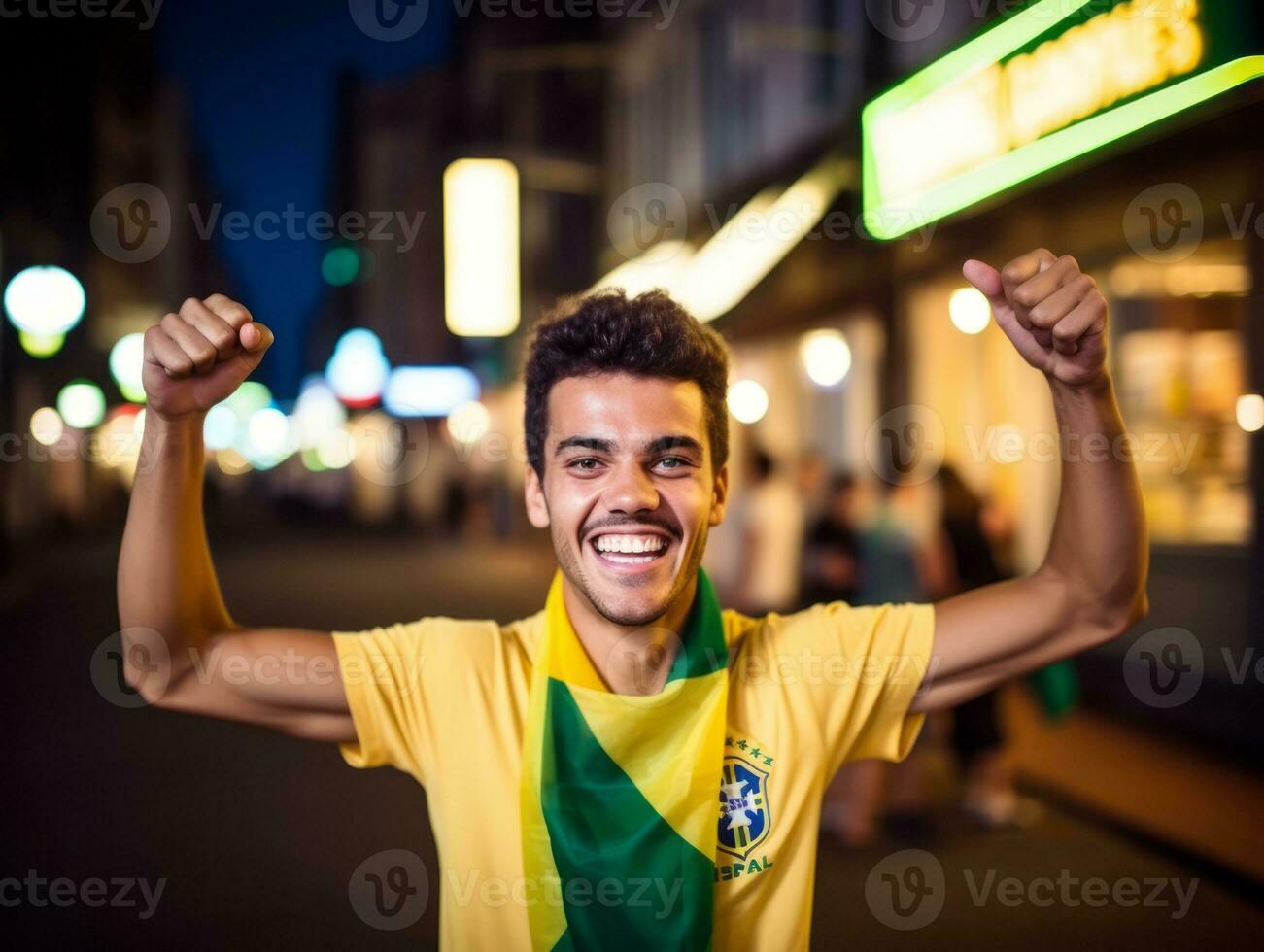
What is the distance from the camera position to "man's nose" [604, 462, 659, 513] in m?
2.09

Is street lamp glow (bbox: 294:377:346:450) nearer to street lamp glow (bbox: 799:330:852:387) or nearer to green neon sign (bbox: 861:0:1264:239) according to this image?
street lamp glow (bbox: 799:330:852:387)

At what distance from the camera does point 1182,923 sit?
4992mm

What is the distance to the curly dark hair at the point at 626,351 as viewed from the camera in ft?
7.20

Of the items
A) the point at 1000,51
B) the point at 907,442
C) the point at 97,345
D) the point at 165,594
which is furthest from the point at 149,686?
the point at 97,345

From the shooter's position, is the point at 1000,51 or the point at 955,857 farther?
the point at 1000,51

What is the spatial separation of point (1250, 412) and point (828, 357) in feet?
20.4

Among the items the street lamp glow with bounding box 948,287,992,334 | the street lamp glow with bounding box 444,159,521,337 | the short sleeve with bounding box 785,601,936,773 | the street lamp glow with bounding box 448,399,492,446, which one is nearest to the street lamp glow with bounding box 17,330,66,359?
the street lamp glow with bounding box 444,159,521,337

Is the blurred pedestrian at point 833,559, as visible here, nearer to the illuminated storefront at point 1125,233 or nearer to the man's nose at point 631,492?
the illuminated storefront at point 1125,233

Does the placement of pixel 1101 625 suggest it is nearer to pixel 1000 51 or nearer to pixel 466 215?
pixel 1000 51

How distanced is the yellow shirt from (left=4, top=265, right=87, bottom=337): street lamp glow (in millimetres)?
10463

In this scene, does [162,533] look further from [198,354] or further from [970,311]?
[970,311]

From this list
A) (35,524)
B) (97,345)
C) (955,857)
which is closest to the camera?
(955,857)

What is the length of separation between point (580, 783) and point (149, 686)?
79 centimetres

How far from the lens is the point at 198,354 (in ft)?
6.12
